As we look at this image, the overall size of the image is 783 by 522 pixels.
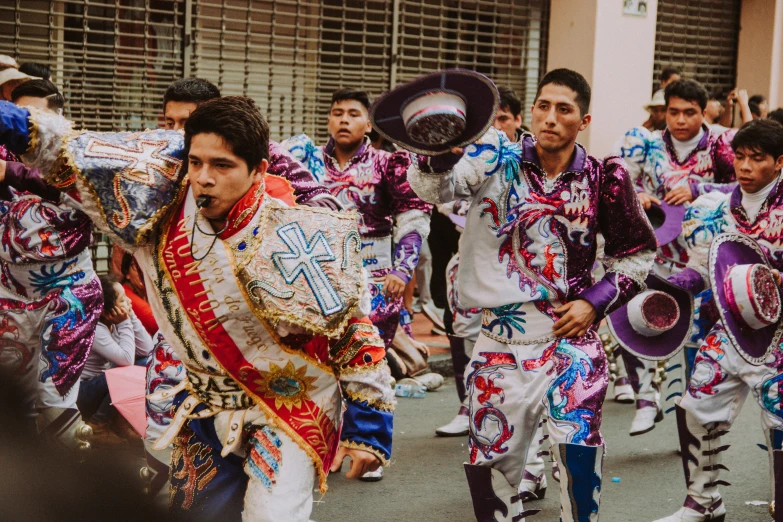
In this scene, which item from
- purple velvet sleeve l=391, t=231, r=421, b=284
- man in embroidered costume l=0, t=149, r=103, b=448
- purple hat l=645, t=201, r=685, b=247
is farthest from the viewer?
purple hat l=645, t=201, r=685, b=247

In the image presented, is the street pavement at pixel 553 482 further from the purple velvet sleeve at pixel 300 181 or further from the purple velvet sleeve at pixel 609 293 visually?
the purple velvet sleeve at pixel 300 181

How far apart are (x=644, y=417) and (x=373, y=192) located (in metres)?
2.37

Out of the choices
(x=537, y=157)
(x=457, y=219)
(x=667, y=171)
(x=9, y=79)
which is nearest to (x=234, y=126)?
(x=537, y=157)

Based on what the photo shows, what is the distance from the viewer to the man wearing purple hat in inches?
192

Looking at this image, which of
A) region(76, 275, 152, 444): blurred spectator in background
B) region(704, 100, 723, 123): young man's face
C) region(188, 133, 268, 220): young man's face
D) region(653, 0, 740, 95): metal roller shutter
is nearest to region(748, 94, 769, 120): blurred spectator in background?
region(653, 0, 740, 95): metal roller shutter

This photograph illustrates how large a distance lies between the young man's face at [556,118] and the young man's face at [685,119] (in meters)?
3.52

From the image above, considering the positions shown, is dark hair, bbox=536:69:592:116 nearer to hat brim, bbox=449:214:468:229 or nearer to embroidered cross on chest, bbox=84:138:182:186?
embroidered cross on chest, bbox=84:138:182:186

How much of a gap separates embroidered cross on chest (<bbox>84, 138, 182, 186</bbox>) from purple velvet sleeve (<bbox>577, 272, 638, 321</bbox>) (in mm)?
1811

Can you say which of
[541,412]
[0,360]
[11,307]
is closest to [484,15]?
[11,307]

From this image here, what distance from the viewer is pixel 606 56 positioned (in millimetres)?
11953

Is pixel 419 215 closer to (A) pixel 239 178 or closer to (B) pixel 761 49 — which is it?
(A) pixel 239 178

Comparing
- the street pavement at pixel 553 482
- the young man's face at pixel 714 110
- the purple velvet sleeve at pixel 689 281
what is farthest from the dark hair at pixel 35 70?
the young man's face at pixel 714 110

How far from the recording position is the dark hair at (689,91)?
7.49 m

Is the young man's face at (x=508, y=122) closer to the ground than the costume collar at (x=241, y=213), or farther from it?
farther from it
